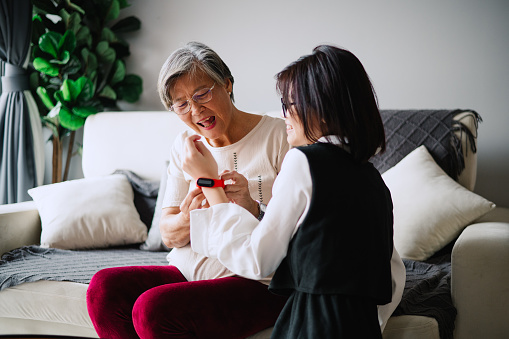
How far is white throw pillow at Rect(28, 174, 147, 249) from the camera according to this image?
7.48 ft

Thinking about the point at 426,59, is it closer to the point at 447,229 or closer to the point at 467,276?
the point at 447,229

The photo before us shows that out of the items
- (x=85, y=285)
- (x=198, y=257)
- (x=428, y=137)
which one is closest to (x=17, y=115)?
(x=85, y=285)

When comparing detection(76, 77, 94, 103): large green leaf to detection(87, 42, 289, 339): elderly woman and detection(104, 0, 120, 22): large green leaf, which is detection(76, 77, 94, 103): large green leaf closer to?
detection(104, 0, 120, 22): large green leaf

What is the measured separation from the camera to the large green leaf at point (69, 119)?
293 cm

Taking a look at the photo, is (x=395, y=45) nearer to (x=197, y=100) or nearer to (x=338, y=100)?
(x=197, y=100)

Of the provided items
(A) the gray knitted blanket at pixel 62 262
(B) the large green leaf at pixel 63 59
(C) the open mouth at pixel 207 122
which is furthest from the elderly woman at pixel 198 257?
(B) the large green leaf at pixel 63 59

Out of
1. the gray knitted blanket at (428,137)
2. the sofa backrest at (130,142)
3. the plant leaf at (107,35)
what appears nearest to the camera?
the gray knitted blanket at (428,137)

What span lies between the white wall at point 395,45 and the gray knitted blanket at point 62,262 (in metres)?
1.14

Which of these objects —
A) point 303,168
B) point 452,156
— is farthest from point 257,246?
point 452,156

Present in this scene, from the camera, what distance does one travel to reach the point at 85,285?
1.84 m

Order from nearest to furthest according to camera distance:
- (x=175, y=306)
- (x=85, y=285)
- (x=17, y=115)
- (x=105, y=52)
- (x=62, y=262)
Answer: (x=175, y=306) → (x=85, y=285) → (x=62, y=262) → (x=17, y=115) → (x=105, y=52)

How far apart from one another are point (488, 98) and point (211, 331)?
179 cm

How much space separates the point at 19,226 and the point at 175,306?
4.23 ft

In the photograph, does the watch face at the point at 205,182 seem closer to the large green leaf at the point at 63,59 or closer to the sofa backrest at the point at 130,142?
the sofa backrest at the point at 130,142
